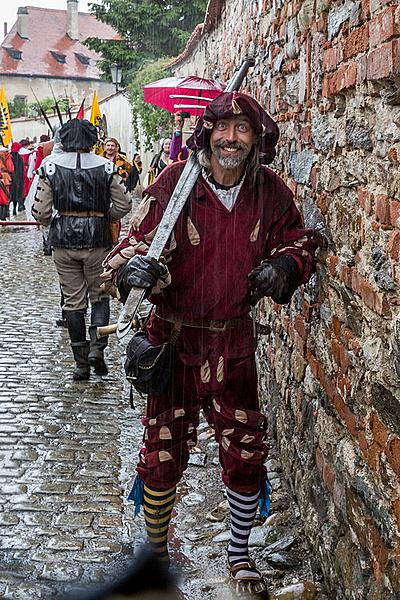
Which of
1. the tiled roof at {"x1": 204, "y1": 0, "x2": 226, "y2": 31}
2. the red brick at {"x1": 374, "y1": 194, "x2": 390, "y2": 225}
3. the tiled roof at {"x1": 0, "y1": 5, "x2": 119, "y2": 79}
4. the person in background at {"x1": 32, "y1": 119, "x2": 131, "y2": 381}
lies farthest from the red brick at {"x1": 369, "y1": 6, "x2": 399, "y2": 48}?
the tiled roof at {"x1": 0, "y1": 5, "x2": 119, "y2": 79}

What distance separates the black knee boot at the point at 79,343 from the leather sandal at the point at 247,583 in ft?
10.6

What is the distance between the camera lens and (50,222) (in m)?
6.66

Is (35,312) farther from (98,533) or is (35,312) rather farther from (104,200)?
(98,533)

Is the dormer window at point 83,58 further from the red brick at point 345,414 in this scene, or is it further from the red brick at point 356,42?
the red brick at point 345,414

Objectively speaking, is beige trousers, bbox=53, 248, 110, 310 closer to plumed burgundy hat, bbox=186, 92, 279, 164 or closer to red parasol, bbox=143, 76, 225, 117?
plumed burgundy hat, bbox=186, 92, 279, 164

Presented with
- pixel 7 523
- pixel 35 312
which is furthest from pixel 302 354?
pixel 35 312

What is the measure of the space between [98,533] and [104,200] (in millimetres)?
3104

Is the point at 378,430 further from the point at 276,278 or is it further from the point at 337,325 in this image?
the point at 276,278

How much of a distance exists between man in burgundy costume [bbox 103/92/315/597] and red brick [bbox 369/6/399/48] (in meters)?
0.78

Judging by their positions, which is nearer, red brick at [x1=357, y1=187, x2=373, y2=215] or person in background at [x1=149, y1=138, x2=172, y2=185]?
red brick at [x1=357, y1=187, x2=373, y2=215]

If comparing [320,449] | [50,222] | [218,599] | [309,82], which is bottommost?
[218,599]

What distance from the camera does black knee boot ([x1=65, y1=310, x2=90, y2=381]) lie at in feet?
22.1

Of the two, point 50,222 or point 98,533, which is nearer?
point 98,533

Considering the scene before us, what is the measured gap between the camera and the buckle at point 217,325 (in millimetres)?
3609
